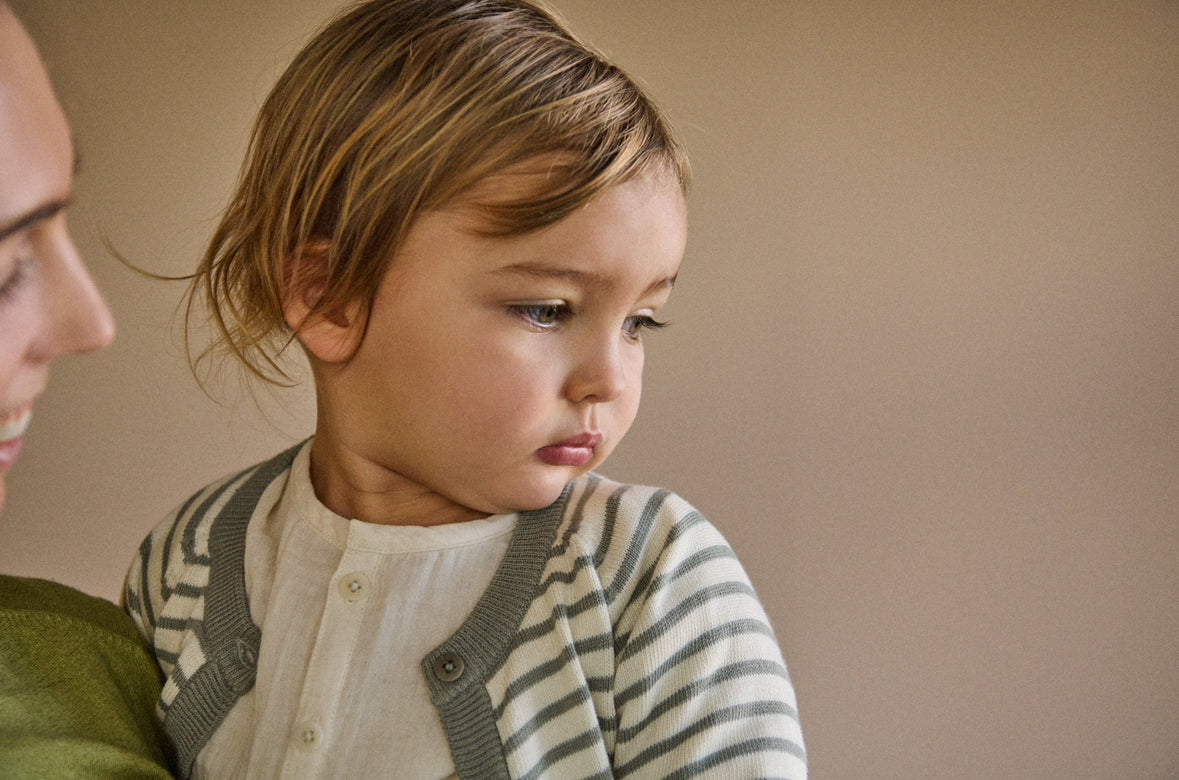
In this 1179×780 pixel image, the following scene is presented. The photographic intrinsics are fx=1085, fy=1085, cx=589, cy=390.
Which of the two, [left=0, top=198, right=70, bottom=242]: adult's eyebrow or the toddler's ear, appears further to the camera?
the toddler's ear

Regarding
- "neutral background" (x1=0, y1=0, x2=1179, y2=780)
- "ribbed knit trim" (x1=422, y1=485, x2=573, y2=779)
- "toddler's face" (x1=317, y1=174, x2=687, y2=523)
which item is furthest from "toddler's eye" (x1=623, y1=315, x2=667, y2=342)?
"neutral background" (x1=0, y1=0, x2=1179, y2=780)

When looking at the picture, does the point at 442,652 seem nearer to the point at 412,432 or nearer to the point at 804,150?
the point at 412,432

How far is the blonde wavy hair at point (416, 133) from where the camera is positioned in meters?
0.58

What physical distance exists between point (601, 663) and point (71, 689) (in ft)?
1.01

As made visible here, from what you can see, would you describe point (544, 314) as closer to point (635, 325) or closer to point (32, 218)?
point (635, 325)

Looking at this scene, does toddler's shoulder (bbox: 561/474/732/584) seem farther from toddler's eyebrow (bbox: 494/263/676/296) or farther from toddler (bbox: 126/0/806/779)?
toddler's eyebrow (bbox: 494/263/676/296)

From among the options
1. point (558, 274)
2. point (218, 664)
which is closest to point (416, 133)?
point (558, 274)

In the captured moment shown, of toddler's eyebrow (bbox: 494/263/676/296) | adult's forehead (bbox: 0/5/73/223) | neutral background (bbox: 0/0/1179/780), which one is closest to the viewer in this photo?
adult's forehead (bbox: 0/5/73/223)

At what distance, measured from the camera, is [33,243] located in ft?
1.37

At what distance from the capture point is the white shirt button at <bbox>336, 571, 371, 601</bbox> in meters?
0.64

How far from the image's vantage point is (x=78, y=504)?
929 millimetres

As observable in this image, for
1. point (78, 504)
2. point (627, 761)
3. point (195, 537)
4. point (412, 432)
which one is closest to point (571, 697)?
point (627, 761)

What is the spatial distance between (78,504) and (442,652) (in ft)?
1.56

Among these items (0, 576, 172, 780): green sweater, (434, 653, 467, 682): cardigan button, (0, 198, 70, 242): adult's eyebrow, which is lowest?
(0, 576, 172, 780): green sweater
